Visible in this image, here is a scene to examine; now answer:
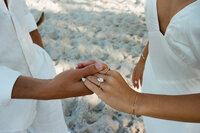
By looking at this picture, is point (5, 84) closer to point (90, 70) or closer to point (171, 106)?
point (90, 70)

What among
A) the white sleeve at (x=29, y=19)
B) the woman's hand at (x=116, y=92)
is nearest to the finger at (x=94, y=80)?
the woman's hand at (x=116, y=92)

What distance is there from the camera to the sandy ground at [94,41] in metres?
1.89

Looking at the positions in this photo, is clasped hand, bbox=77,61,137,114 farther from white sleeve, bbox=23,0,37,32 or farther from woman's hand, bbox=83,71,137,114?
white sleeve, bbox=23,0,37,32

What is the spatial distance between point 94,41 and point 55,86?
1.86m

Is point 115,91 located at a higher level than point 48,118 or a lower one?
higher

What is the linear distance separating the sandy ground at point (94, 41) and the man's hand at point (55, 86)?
3.08ft

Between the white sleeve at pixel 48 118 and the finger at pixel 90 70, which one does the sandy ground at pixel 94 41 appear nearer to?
the white sleeve at pixel 48 118

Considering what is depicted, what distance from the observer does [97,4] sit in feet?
11.2

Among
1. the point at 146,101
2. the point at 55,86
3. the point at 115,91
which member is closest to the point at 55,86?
the point at 55,86

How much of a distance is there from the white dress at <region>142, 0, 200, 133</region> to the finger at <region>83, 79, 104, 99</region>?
350 millimetres

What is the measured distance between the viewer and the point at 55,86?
3.08ft

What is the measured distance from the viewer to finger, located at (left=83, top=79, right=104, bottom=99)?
0.87m

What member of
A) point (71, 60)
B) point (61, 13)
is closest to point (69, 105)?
point (71, 60)

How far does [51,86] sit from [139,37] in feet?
6.76
